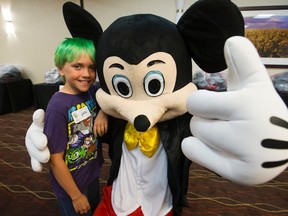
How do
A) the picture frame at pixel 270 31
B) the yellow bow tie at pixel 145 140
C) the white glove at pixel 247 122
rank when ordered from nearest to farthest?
1. the white glove at pixel 247 122
2. the yellow bow tie at pixel 145 140
3. the picture frame at pixel 270 31

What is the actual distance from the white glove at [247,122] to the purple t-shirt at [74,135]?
50 centimetres

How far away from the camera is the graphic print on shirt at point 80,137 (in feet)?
2.59

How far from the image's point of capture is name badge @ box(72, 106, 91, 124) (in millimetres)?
783

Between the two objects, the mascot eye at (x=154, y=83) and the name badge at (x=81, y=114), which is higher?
the mascot eye at (x=154, y=83)

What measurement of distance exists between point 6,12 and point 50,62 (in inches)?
45.1

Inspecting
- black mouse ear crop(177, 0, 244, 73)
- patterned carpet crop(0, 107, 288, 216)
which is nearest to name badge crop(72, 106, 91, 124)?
black mouse ear crop(177, 0, 244, 73)

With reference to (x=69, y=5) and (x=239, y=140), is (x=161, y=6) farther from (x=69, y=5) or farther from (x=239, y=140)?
(x=239, y=140)

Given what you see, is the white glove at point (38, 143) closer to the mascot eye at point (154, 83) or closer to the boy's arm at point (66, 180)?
the boy's arm at point (66, 180)

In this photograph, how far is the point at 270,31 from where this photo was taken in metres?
2.92

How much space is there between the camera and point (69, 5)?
2.52 ft

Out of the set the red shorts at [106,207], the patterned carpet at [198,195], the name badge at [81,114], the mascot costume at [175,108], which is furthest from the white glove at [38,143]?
the patterned carpet at [198,195]

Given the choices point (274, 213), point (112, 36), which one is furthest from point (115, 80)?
point (274, 213)

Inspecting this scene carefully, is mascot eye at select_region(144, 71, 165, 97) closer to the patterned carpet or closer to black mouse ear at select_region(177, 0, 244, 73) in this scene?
black mouse ear at select_region(177, 0, 244, 73)

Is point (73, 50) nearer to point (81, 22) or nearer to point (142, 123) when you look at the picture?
point (81, 22)
